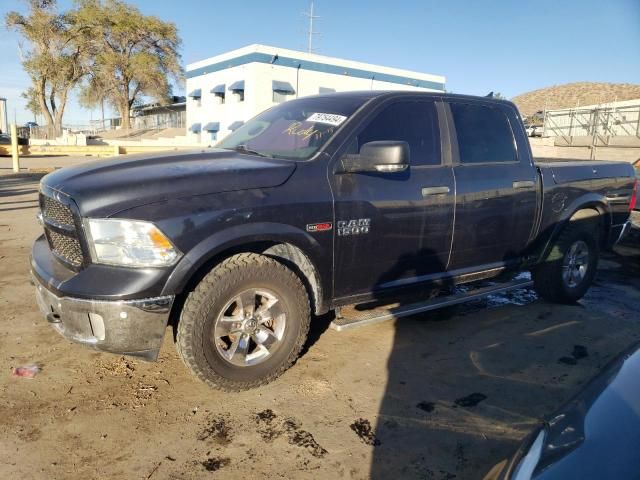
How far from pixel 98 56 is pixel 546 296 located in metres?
51.0

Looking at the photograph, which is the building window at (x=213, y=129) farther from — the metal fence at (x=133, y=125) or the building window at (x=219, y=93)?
the metal fence at (x=133, y=125)

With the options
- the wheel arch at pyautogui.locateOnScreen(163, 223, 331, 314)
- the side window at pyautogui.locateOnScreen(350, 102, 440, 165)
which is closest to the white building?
the side window at pyautogui.locateOnScreen(350, 102, 440, 165)

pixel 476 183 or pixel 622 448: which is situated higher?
pixel 476 183

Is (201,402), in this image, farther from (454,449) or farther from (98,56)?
(98,56)

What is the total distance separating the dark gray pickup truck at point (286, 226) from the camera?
2.69m

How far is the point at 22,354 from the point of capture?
354cm

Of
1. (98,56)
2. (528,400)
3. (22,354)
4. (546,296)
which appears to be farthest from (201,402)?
(98,56)

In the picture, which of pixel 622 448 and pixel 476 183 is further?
pixel 476 183

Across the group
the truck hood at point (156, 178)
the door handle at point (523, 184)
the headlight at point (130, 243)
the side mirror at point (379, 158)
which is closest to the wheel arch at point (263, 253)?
the headlight at point (130, 243)

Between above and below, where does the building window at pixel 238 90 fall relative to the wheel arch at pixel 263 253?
above

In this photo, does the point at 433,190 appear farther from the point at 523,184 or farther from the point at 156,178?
the point at 156,178

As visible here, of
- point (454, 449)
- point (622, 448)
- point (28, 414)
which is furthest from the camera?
point (28, 414)

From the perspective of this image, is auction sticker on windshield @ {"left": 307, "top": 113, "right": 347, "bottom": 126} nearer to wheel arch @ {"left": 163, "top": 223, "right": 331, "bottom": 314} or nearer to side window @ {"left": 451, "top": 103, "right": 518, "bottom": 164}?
wheel arch @ {"left": 163, "top": 223, "right": 331, "bottom": 314}

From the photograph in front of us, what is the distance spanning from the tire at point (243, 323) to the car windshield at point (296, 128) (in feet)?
2.93
